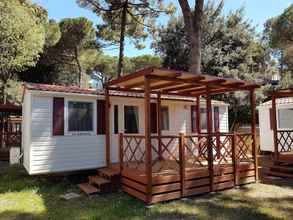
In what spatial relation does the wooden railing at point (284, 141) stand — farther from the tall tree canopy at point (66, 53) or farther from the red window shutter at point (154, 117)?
the tall tree canopy at point (66, 53)

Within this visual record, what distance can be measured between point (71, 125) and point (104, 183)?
76.5 inches

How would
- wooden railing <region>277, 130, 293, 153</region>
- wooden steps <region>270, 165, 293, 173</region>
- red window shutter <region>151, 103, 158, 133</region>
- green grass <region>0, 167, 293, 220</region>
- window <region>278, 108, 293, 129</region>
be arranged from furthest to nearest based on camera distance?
window <region>278, 108, 293, 129</region>, wooden railing <region>277, 130, 293, 153</region>, red window shutter <region>151, 103, 158, 133</region>, wooden steps <region>270, 165, 293, 173</region>, green grass <region>0, 167, 293, 220</region>

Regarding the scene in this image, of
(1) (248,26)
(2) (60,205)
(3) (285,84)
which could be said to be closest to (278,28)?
(1) (248,26)

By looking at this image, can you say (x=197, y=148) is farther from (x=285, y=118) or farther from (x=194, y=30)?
(x=285, y=118)

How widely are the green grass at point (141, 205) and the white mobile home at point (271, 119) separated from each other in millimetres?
6135

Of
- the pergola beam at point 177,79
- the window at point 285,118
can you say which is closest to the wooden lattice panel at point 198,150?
the pergola beam at point 177,79

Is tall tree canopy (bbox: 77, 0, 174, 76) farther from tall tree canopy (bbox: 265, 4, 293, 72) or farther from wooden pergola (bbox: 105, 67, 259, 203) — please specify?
wooden pergola (bbox: 105, 67, 259, 203)

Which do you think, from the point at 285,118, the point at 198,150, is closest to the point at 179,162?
the point at 198,150

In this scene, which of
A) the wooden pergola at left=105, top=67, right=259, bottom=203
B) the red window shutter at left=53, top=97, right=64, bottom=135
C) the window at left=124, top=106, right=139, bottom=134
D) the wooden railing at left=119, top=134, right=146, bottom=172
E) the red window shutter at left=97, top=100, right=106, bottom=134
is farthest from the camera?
the window at left=124, top=106, right=139, bottom=134

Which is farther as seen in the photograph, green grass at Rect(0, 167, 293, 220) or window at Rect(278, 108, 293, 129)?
window at Rect(278, 108, 293, 129)

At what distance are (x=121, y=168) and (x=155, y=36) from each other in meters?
12.7

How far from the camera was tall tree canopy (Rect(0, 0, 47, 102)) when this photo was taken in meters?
12.5

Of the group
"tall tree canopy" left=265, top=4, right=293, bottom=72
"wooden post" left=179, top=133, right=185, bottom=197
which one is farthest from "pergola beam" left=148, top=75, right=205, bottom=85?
"tall tree canopy" left=265, top=4, right=293, bottom=72

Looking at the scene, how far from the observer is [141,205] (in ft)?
18.5
